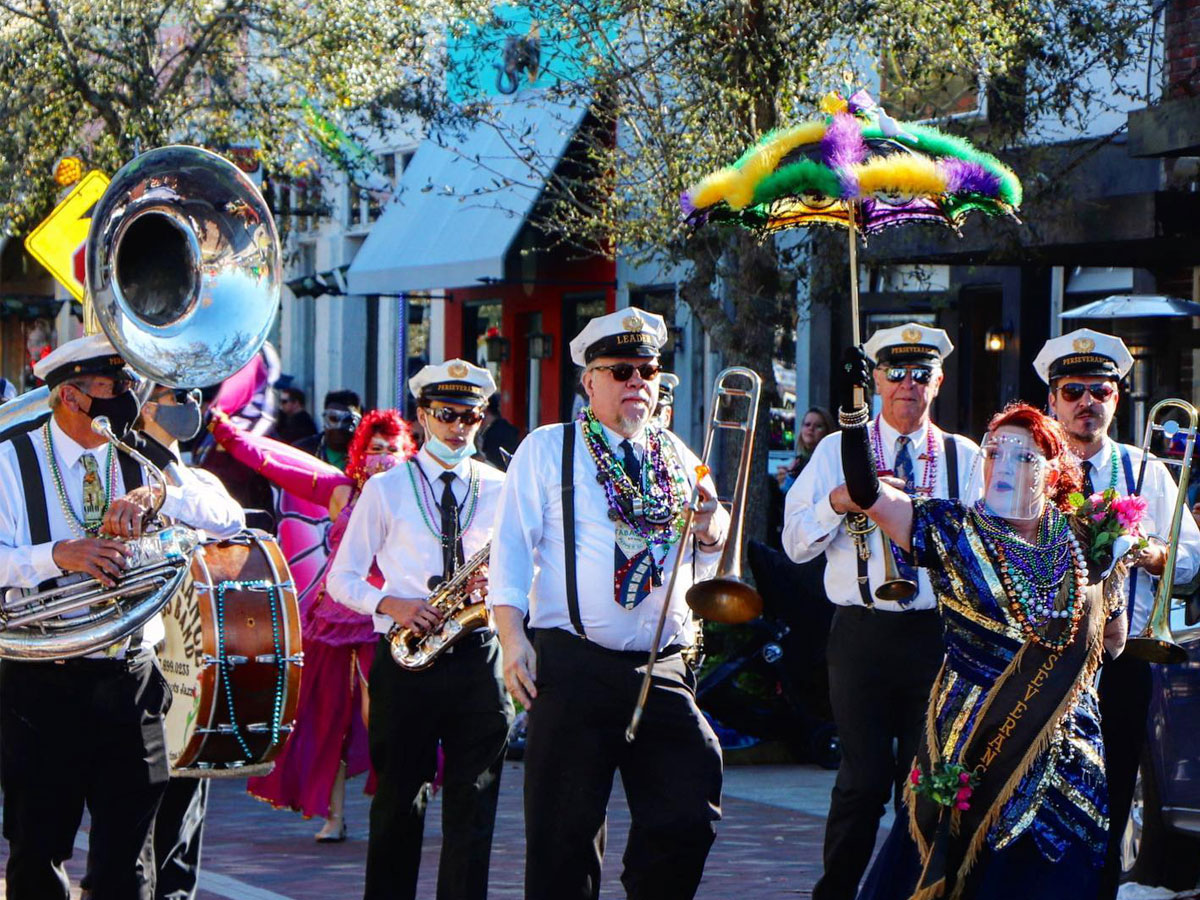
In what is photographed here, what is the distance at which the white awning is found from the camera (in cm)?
2186

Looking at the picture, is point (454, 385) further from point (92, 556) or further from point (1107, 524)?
point (1107, 524)

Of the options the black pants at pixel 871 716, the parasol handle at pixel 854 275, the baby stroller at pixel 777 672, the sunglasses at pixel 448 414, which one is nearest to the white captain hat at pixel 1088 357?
the black pants at pixel 871 716

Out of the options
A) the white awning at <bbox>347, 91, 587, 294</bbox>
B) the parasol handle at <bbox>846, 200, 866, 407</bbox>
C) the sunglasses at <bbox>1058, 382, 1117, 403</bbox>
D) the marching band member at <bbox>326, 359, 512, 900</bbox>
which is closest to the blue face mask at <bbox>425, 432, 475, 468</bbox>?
the marching band member at <bbox>326, 359, 512, 900</bbox>

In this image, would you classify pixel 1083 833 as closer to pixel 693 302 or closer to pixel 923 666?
pixel 923 666

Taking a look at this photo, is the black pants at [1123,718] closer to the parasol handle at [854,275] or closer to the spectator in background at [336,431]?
the parasol handle at [854,275]

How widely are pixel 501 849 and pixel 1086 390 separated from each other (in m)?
3.31

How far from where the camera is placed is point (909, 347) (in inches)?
301

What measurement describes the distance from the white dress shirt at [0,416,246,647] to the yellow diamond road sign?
399 cm

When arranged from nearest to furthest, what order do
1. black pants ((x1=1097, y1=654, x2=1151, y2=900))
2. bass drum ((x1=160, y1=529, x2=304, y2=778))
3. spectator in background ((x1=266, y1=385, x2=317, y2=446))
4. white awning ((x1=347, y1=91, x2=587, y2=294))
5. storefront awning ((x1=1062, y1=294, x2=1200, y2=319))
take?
black pants ((x1=1097, y1=654, x2=1151, y2=900)) < bass drum ((x1=160, y1=529, x2=304, y2=778)) < storefront awning ((x1=1062, y1=294, x2=1200, y2=319)) < spectator in background ((x1=266, y1=385, x2=317, y2=446)) < white awning ((x1=347, y1=91, x2=587, y2=294))

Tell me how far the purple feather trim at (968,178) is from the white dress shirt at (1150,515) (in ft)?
4.67

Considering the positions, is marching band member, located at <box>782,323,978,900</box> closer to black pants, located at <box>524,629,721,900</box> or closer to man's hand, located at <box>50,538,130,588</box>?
black pants, located at <box>524,629,721,900</box>

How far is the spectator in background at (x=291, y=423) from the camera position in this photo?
16.1m

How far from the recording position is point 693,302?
13531 mm

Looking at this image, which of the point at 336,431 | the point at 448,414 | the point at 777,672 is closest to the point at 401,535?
the point at 448,414
